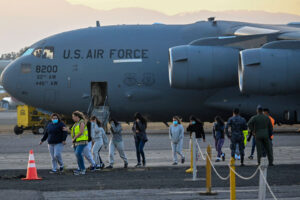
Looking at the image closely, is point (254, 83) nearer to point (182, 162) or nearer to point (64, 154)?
point (182, 162)

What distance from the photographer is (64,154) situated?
25266 millimetres

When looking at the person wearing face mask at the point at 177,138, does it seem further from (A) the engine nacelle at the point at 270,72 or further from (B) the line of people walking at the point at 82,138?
(A) the engine nacelle at the point at 270,72

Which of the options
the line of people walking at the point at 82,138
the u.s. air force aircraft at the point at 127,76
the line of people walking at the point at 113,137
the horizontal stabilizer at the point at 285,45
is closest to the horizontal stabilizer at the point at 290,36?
the u.s. air force aircraft at the point at 127,76

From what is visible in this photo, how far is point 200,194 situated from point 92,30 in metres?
20.3

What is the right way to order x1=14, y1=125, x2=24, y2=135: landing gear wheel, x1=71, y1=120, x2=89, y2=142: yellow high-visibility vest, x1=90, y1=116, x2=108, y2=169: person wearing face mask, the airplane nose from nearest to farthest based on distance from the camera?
x1=71, y1=120, x2=89, y2=142: yellow high-visibility vest, x1=90, y1=116, x2=108, y2=169: person wearing face mask, the airplane nose, x1=14, y1=125, x2=24, y2=135: landing gear wheel

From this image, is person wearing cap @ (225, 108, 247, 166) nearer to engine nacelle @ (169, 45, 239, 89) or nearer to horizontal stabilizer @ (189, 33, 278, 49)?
engine nacelle @ (169, 45, 239, 89)

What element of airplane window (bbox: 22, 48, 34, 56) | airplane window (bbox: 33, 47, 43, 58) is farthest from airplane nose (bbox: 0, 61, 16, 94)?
airplane window (bbox: 33, 47, 43, 58)

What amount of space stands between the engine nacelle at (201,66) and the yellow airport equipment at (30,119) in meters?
11.6

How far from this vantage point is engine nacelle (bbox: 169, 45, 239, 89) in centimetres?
2825

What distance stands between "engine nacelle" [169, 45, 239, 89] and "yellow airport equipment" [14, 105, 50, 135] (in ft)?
38.0

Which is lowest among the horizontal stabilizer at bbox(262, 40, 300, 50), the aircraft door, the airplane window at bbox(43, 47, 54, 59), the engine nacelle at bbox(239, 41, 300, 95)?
the aircraft door

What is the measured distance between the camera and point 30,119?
38406 mm

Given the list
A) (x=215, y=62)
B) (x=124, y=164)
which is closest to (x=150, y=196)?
(x=124, y=164)

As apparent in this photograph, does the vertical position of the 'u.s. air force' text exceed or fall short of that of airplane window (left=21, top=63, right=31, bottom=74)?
it exceeds it
